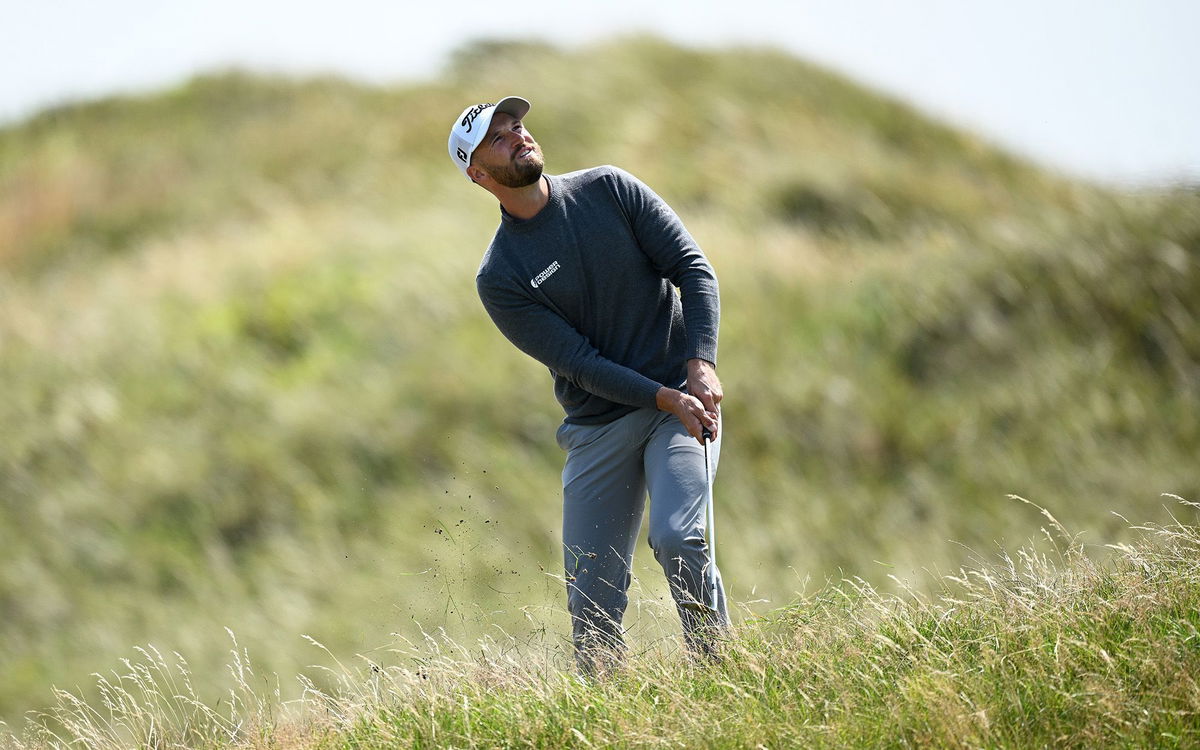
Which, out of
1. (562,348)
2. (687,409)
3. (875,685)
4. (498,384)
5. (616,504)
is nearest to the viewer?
(875,685)

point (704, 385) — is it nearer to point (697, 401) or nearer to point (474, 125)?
point (697, 401)

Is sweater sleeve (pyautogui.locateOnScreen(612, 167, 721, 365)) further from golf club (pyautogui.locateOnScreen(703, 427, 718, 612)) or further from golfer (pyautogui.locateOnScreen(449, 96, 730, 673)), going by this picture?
golf club (pyautogui.locateOnScreen(703, 427, 718, 612))

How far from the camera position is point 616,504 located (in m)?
5.00

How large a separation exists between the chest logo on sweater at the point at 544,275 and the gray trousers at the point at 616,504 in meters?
0.62

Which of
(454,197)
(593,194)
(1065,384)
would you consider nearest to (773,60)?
(454,197)

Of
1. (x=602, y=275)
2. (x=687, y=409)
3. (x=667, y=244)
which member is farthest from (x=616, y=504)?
(x=667, y=244)

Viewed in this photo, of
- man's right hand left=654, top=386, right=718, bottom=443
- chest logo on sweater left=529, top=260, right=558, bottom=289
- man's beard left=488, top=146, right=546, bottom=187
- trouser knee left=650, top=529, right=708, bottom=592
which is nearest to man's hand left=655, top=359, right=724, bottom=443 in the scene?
man's right hand left=654, top=386, right=718, bottom=443

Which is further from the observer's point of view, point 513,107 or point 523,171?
point 513,107

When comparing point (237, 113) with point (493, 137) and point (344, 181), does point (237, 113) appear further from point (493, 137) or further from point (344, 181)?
point (493, 137)

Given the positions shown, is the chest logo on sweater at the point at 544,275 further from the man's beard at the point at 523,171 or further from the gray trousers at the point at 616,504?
the gray trousers at the point at 616,504

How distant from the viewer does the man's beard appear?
4867 millimetres

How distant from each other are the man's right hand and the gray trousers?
0.46 feet

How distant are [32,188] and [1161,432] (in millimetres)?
17200

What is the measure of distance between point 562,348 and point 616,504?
0.66 m
